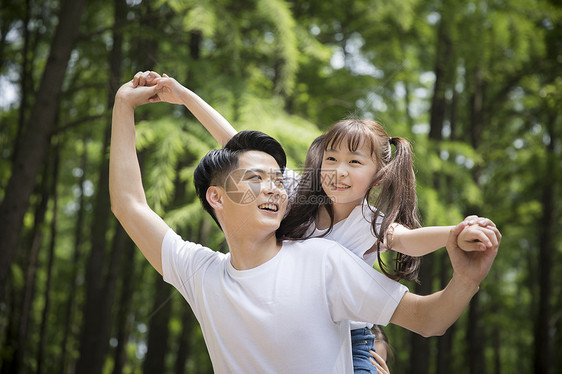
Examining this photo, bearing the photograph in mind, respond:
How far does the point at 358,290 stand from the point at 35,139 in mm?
3832

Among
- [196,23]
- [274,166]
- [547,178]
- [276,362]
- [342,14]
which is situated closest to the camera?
[276,362]

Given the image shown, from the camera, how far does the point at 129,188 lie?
221 centimetres

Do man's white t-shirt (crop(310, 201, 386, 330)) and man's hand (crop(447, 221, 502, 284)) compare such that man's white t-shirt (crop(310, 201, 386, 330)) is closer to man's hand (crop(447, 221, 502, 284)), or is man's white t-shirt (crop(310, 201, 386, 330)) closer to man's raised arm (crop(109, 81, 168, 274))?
man's hand (crop(447, 221, 502, 284))

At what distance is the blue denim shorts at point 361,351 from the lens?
7.34 ft

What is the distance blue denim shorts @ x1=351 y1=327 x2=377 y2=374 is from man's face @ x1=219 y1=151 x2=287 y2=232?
2.01ft

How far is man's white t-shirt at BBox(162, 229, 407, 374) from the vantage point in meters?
1.89

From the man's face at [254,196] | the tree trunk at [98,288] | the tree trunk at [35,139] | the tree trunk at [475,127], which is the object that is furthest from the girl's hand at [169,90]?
the tree trunk at [475,127]

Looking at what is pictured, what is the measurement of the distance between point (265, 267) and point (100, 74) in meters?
6.16

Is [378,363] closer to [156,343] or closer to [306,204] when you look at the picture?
[306,204]

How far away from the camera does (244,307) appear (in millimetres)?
1969

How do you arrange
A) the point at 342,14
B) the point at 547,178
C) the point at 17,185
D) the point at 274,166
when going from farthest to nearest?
the point at 547,178
the point at 342,14
the point at 17,185
the point at 274,166

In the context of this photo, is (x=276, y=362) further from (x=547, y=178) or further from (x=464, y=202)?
(x=547, y=178)

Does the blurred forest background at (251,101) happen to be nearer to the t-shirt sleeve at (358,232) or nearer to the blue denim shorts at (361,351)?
the t-shirt sleeve at (358,232)

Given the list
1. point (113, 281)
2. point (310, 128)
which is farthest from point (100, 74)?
point (310, 128)
